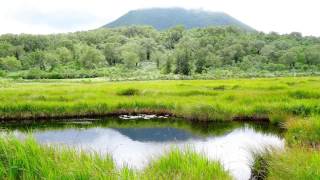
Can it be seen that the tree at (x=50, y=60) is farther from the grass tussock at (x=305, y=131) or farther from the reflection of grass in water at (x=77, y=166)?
the reflection of grass in water at (x=77, y=166)

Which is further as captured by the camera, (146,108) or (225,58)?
(225,58)

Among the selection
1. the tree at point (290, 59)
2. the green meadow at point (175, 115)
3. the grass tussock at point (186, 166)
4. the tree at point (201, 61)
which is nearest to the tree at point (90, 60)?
the tree at point (201, 61)

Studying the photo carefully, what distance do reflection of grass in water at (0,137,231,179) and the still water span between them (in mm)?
4344

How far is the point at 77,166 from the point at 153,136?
12818mm

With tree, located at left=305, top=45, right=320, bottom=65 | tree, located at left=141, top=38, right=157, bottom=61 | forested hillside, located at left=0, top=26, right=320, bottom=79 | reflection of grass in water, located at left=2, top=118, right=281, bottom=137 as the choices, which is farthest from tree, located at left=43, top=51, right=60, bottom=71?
reflection of grass in water, located at left=2, top=118, right=281, bottom=137

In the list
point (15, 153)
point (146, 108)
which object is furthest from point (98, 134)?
point (15, 153)

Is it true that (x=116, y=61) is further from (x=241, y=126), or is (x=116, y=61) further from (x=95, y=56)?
(x=241, y=126)

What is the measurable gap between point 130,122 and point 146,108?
2719 mm

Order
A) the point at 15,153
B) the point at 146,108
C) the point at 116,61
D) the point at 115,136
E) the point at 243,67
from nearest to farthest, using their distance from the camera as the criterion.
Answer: the point at 15,153 → the point at 115,136 → the point at 146,108 → the point at 243,67 → the point at 116,61

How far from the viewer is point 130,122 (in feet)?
79.3

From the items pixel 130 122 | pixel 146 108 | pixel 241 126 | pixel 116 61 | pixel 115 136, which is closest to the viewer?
pixel 115 136

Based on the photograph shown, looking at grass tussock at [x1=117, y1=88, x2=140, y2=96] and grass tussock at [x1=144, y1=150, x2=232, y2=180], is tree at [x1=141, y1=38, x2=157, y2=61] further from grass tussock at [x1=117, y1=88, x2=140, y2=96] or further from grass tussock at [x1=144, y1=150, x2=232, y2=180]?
grass tussock at [x1=144, y1=150, x2=232, y2=180]

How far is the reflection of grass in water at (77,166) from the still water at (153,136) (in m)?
4.34

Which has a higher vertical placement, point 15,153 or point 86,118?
point 15,153
